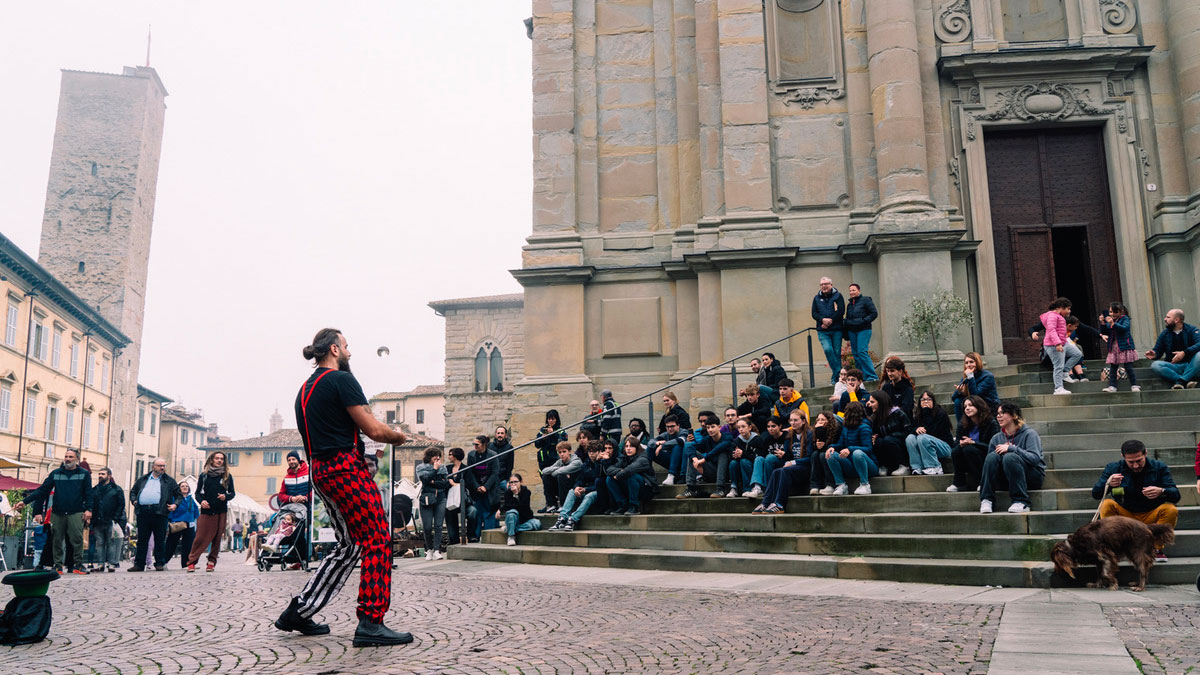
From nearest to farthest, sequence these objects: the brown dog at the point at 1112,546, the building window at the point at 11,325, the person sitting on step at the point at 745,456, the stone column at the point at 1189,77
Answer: the brown dog at the point at 1112,546 < the person sitting on step at the point at 745,456 < the stone column at the point at 1189,77 < the building window at the point at 11,325

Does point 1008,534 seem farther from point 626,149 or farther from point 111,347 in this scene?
point 111,347

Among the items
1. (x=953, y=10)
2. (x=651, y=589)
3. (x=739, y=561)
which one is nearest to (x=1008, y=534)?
(x=739, y=561)

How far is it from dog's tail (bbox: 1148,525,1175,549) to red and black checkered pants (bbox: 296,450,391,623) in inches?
236

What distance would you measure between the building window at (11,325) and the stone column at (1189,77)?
39.1 metres

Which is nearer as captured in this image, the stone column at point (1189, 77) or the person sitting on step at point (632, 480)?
the person sitting on step at point (632, 480)

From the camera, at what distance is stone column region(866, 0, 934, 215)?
17.7 metres

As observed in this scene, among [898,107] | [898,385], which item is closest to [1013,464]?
[898,385]

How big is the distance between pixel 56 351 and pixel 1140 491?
1855 inches

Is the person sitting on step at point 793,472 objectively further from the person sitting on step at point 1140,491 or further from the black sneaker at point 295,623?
the black sneaker at point 295,623

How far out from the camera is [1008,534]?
9305 mm

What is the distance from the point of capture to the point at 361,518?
19.3ft

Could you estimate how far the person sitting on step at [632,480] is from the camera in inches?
517

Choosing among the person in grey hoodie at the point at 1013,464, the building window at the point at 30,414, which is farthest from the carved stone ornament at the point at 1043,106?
the building window at the point at 30,414

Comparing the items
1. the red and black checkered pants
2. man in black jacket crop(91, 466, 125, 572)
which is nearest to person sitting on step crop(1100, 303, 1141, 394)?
the red and black checkered pants
